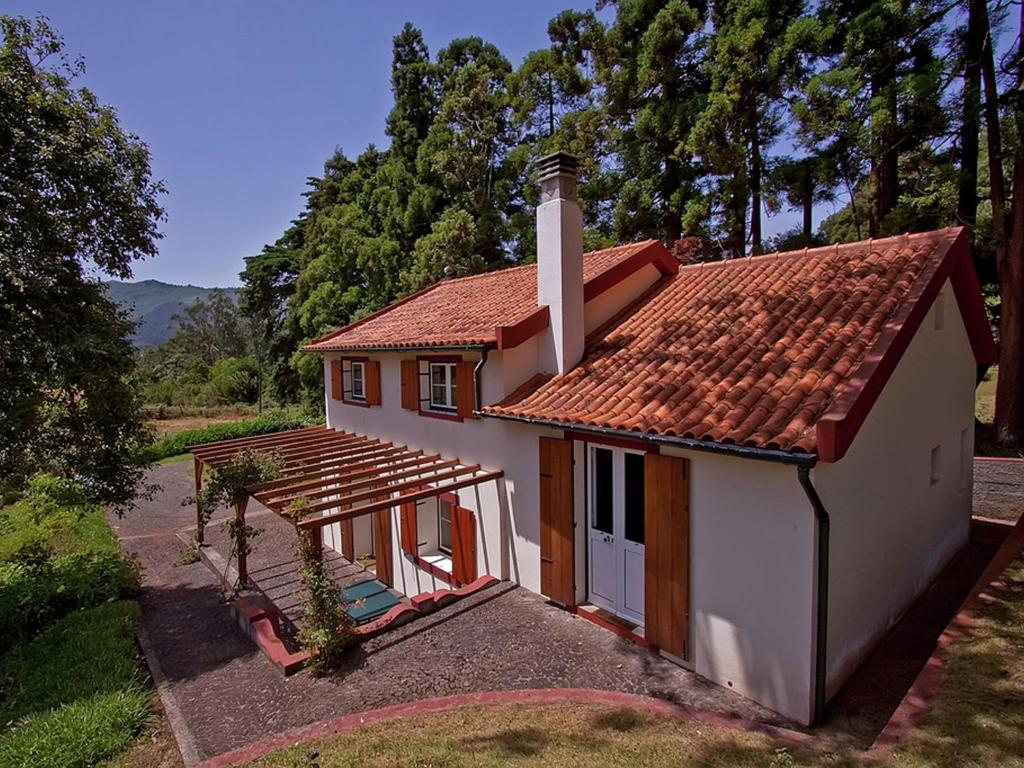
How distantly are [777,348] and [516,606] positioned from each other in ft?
19.3

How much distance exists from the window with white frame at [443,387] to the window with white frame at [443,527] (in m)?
2.38

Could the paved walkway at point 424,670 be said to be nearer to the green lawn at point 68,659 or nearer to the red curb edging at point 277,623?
the red curb edging at point 277,623

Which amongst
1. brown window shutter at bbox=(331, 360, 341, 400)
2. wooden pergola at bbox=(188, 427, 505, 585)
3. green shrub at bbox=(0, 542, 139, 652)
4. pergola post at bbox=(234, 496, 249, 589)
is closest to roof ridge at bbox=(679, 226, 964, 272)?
wooden pergola at bbox=(188, 427, 505, 585)

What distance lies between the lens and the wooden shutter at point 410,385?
1251 centimetres

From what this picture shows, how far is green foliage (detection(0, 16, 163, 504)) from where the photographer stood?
928cm

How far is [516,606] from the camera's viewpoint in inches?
362

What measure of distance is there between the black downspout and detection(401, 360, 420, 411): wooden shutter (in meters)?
8.63

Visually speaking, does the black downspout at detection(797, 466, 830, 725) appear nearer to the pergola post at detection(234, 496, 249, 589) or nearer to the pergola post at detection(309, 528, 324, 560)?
the pergola post at detection(309, 528, 324, 560)

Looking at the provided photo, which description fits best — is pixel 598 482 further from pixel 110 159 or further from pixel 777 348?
pixel 110 159

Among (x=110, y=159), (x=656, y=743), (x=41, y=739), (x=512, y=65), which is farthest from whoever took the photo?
(x=512, y=65)

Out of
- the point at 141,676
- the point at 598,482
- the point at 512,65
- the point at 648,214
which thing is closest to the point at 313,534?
the point at 141,676

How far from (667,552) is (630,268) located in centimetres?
614

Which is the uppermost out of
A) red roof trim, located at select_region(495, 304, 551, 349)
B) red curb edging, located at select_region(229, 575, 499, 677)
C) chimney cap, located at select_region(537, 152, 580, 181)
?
chimney cap, located at select_region(537, 152, 580, 181)

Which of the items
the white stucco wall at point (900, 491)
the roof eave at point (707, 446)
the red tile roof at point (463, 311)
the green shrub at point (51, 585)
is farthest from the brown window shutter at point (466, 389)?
the green shrub at point (51, 585)
